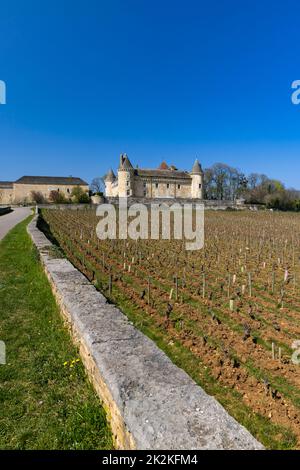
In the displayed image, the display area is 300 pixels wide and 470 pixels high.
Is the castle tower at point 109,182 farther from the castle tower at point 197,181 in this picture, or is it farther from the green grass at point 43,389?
the green grass at point 43,389

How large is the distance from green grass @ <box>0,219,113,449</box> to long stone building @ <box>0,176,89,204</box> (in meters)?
69.4

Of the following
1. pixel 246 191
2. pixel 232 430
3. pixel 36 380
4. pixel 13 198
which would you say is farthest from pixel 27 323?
pixel 13 198

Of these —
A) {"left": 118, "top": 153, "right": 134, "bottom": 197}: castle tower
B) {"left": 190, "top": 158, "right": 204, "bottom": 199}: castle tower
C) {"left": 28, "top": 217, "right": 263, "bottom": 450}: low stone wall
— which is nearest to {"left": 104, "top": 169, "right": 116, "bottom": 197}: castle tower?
{"left": 118, "top": 153, "right": 134, "bottom": 197}: castle tower

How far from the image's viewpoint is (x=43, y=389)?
3.21 meters

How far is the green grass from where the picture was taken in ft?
8.37

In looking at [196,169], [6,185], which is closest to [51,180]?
[6,185]

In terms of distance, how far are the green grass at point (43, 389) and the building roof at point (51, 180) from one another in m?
75.6

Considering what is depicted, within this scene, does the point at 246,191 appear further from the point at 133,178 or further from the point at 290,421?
the point at 290,421

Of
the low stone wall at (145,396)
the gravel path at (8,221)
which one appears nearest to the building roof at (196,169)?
the gravel path at (8,221)

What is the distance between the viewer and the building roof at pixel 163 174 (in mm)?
64438

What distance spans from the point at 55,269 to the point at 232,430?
16.9 ft

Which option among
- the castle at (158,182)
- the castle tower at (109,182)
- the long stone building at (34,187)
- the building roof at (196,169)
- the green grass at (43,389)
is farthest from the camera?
the long stone building at (34,187)
